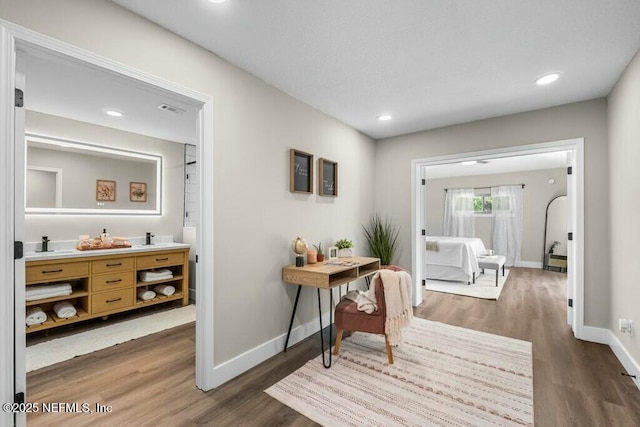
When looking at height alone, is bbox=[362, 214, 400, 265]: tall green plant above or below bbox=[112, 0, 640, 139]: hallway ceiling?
below

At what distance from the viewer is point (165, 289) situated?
12.8 ft

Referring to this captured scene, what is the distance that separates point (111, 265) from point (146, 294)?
1.87 feet

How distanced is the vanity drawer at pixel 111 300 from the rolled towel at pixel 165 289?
403 mm

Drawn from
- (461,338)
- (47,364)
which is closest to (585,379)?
(461,338)

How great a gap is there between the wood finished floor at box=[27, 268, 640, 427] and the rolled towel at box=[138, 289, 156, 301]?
0.79 metres

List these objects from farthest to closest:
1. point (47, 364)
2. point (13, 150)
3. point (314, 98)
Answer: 1. point (314, 98)
2. point (47, 364)
3. point (13, 150)

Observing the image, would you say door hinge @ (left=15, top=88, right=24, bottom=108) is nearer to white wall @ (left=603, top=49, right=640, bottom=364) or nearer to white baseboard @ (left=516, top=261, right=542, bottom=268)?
white wall @ (left=603, top=49, right=640, bottom=364)

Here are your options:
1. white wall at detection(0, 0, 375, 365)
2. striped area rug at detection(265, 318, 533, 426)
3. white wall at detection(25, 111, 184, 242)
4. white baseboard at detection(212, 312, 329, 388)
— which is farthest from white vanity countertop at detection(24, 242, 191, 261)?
striped area rug at detection(265, 318, 533, 426)

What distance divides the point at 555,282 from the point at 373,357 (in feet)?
16.4

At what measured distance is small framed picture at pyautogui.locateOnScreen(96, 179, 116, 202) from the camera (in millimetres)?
3725

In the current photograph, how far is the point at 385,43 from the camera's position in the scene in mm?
2033

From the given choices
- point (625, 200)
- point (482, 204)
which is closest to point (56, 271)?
point (625, 200)

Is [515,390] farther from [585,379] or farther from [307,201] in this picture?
[307,201]

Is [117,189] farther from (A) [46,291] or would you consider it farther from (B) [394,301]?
(B) [394,301]
